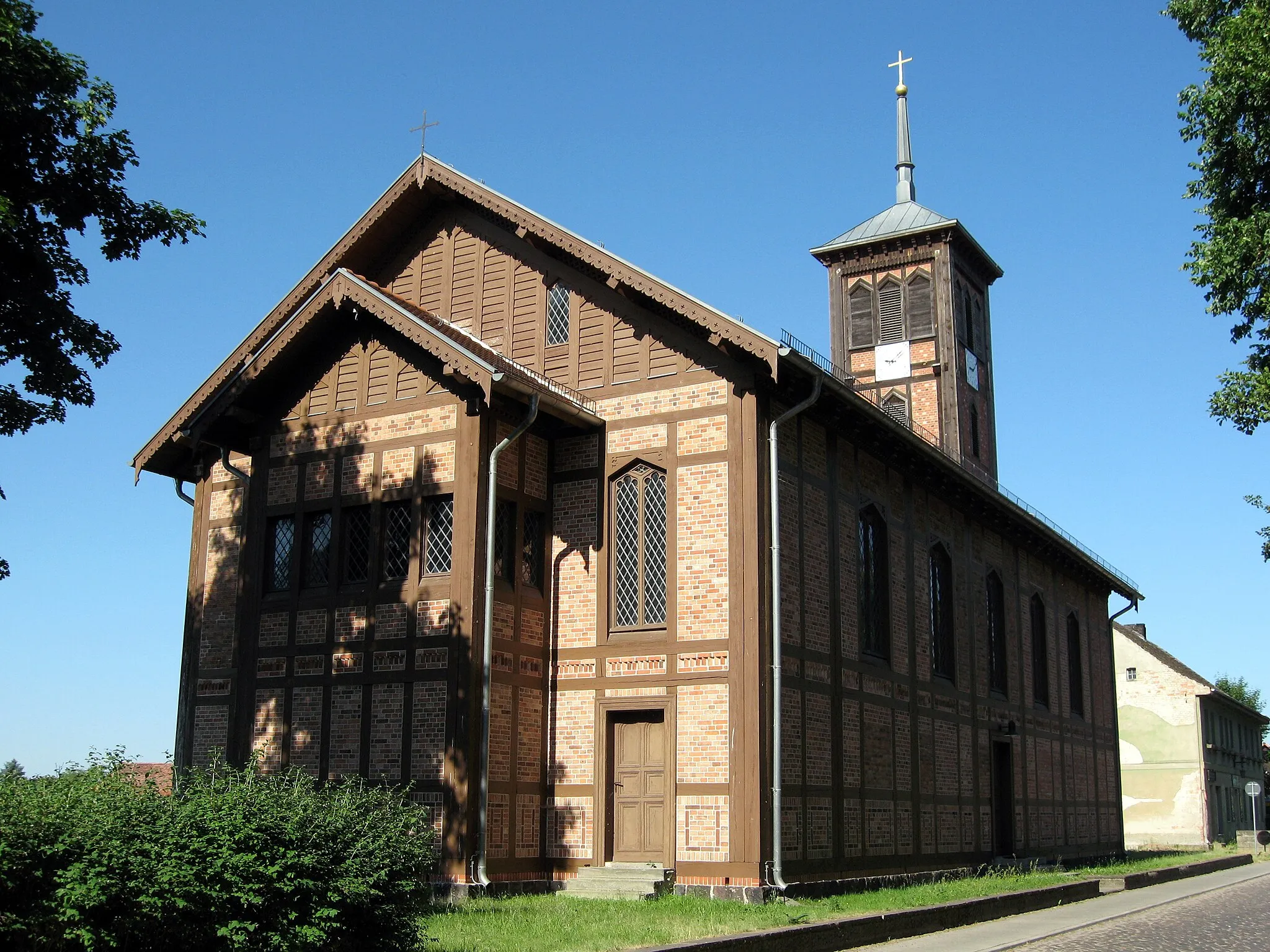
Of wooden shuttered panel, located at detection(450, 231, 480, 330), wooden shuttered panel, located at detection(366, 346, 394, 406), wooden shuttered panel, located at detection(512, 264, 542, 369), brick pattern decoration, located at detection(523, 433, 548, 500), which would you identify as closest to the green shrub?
brick pattern decoration, located at detection(523, 433, 548, 500)

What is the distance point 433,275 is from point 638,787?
9.27m

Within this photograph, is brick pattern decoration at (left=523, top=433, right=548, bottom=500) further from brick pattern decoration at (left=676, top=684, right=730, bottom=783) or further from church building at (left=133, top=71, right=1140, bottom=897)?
brick pattern decoration at (left=676, top=684, right=730, bottom=783)

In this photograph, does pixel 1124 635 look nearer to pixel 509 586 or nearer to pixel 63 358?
pixel 509 586

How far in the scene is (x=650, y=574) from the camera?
60.4 ft

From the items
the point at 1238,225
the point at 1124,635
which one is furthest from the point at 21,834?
the point at 1124,635

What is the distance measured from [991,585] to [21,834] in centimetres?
2254

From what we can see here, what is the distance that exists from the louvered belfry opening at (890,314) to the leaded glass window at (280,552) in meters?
21.1

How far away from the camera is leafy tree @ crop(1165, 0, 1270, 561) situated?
58.7ft

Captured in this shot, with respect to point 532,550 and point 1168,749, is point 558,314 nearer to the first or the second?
point 532,550

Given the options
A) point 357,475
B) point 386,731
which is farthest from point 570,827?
point 357,475

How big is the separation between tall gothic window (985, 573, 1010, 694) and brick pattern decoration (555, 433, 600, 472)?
11749 mm

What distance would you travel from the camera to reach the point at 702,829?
17156mm

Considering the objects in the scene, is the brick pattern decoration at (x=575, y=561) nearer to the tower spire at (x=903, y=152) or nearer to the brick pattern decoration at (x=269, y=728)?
the brick pattern decoration at (x=269, y=728)

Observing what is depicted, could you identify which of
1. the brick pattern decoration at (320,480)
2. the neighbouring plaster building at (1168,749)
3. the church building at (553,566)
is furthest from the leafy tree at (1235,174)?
the neighbouring plaster building at (1168,749)
